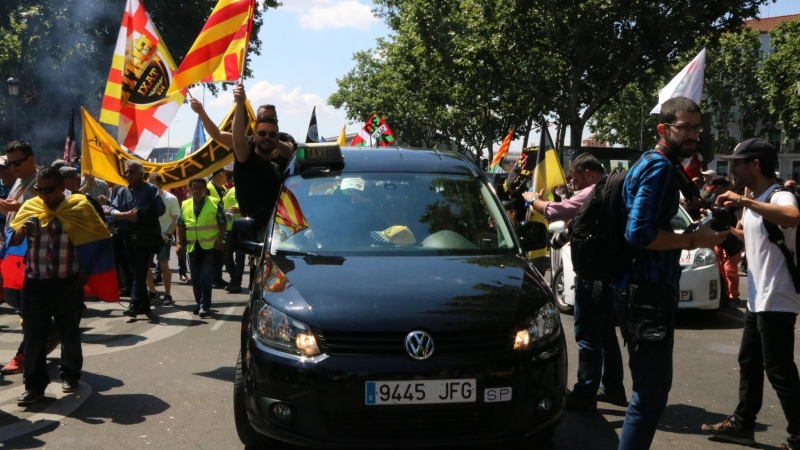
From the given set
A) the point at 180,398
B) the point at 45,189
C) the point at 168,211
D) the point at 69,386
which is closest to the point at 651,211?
the point at 180,398

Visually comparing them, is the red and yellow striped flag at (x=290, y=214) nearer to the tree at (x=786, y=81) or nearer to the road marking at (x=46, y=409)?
the road marking at (x=46, y=409)

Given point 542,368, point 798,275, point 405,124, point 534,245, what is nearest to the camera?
point 542,368

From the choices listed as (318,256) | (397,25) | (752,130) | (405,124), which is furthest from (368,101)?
(318,256)

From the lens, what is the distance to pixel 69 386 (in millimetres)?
6973

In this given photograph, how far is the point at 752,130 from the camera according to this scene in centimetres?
8806

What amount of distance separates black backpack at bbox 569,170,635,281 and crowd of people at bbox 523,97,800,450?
0.05m

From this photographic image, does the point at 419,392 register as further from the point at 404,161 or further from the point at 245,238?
the point at 404,161

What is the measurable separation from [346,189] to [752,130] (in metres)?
89.2

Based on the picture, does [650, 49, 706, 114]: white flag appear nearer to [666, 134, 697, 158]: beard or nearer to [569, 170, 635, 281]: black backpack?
[569, 170, 635, 281]: black backpack

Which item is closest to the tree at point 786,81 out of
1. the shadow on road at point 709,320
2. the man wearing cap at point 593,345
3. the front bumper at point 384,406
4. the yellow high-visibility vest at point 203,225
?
the shadow on road at point 709,320

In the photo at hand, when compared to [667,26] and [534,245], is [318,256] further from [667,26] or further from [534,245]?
[667,26]

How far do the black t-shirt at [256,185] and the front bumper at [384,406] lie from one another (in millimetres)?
2596

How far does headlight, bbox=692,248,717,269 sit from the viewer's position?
1056 centimetres

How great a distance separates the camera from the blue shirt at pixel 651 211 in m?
4.11
